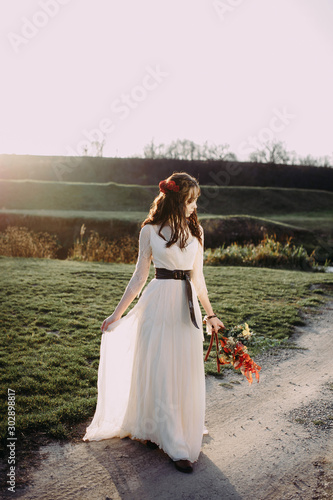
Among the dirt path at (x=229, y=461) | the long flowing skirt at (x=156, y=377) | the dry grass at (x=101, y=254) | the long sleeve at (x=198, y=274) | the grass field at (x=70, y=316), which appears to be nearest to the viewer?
the dirt path at (x=229, y=461)

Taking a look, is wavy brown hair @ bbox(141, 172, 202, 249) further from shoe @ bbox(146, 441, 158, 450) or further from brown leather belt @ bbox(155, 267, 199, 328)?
shoe @ bbox(146, 441, 158, 450)

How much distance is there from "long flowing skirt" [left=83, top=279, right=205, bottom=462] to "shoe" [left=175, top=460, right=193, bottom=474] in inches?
1.8

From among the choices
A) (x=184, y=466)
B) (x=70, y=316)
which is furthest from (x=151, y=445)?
(x=70, y=316)

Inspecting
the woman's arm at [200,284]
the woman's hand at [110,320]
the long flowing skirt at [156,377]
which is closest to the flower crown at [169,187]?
the woman's arm at [200,284]

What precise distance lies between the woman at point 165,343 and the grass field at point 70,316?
83cm

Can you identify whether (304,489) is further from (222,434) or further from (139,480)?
(139,480)

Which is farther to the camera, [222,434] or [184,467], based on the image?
[222,434]

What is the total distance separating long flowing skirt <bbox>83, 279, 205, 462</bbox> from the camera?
351 cm

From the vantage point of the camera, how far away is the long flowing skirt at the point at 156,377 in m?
3.51

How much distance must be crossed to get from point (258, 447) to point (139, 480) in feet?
4.05

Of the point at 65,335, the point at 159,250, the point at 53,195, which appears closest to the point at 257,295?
the point at 65,335

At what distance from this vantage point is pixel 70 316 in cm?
758

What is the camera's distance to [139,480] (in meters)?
3.24

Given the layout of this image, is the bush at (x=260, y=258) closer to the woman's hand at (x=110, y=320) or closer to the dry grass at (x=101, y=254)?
the dry grass at (x=101, y=254)
